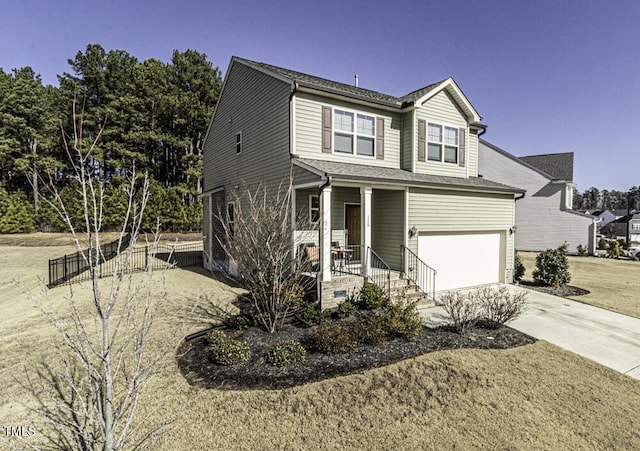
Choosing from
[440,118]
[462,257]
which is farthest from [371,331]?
[440,118]

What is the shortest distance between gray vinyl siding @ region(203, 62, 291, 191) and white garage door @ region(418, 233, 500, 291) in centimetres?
592

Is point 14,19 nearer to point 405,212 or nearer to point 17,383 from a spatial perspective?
point 17,383

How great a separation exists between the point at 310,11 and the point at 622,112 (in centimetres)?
1377

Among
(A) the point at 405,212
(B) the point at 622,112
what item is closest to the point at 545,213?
(B) the point at 622,112

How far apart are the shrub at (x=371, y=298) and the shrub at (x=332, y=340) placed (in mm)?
2065

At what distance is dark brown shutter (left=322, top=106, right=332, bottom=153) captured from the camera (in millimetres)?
10672

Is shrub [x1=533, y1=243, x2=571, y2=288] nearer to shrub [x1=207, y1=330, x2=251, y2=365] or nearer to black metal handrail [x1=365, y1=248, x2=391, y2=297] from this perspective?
black metal handrail [x1=365, y1=248, x2=391, y2=297]

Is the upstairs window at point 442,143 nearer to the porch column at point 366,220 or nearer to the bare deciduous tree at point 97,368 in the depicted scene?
the porch column at point 366,220

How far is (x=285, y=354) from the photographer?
19.3ft

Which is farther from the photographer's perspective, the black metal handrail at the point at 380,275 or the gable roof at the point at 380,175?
the black metal handrail at the point at 380,275

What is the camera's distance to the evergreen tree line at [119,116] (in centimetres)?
3012

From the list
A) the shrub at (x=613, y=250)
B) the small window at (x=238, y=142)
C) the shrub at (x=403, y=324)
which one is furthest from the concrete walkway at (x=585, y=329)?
the shrub at (x=613, y=250)

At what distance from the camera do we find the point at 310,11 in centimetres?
1208

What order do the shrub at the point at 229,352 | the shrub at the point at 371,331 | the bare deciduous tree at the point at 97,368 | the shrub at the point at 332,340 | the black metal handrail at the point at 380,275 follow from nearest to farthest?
the bare deciduous tree at the point at 97,368 < the shrub at the point at 229,352 < the shrub at the point at 332,340 < the shrub at the point at 371,331 < the black metal handrail at the point at 380,275
